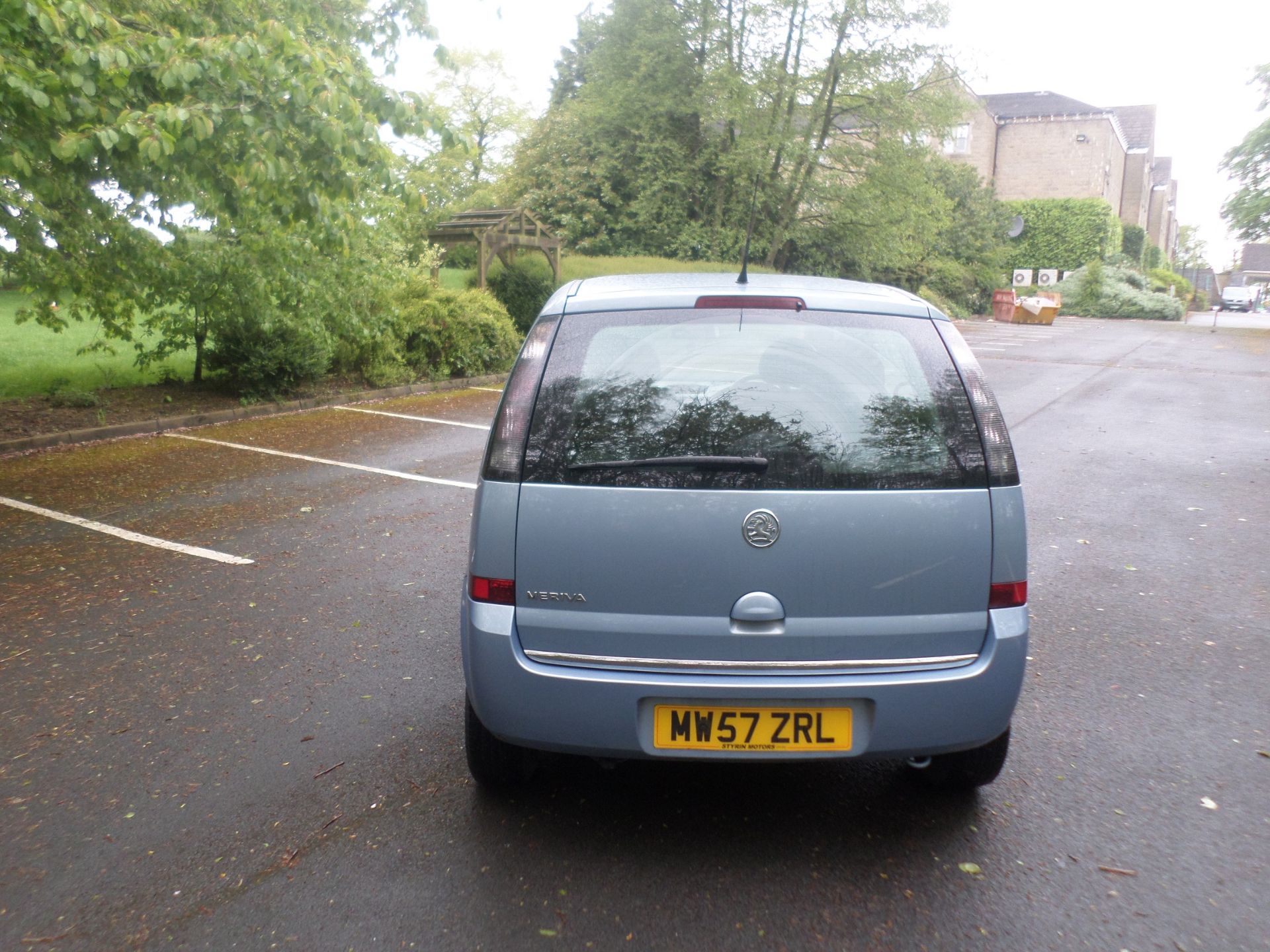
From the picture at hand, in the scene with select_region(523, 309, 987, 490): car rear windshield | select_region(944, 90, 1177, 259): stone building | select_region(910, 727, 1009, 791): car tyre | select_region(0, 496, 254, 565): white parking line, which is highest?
select_region(944, 90, 1177, 259): stone building

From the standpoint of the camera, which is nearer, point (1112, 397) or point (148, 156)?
point (148, 156)

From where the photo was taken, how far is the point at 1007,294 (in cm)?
3897

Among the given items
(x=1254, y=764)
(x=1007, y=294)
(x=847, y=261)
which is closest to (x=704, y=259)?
(x=847, y=261)

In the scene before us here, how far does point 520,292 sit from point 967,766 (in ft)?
60.3

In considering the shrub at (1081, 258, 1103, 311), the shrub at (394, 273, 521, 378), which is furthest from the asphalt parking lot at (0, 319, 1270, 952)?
the shrub at (1081, 258, 1103, 311)

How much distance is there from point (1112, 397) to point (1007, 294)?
2526 cm

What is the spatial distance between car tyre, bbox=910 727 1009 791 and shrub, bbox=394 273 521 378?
41.6 ft

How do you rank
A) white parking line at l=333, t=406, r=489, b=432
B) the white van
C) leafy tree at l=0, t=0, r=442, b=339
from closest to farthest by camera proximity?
1. leafy tree at l=0, t=0, r=442, b=339
2. white parking line at l=333, t=406, r=489, b=432
3. the white van

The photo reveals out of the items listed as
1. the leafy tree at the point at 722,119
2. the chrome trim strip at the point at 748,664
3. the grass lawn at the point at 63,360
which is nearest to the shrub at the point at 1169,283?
the leafy tree at the point at 722,119

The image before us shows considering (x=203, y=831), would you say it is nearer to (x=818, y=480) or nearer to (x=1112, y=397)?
(x=818, y=480)

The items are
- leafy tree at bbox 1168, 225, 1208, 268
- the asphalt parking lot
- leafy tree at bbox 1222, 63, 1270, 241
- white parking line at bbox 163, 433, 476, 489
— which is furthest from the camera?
leafy tree at bbox 1168, 225, 1208, 268

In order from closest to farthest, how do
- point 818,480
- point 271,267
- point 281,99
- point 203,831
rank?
point 818,480
point 203,831
point 281,99
point 271,267

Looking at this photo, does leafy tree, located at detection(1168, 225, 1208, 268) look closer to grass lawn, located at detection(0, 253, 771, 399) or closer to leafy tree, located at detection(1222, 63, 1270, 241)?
leafy tree, located at detection(1222, 63, 1270, 241)

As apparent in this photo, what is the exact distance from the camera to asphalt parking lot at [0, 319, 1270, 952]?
2637 mm
